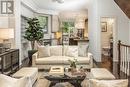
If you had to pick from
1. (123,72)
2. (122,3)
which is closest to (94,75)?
(122,3)

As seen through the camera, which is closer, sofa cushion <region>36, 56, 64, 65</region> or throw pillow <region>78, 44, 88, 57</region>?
sofa cushion <region>36, 56, 64, 65</region>

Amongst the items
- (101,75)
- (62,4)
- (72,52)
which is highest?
(62,4)

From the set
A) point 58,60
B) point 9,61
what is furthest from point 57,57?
point 9,61

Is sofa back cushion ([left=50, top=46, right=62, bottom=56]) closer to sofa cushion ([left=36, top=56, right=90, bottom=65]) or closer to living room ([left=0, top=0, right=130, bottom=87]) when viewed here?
living room ([left=0, top=0, right=130, bottom=87])

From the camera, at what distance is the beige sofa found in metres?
7.89

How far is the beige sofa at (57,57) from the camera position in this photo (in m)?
7.89

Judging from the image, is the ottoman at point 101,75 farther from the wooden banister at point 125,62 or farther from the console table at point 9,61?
the console table at point 9,61

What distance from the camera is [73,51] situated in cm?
841

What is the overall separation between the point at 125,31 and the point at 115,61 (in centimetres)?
142

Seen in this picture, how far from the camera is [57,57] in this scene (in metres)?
8.27

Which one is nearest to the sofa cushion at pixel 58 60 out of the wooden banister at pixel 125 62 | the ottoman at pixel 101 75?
the wooden banister at pixel 125 62

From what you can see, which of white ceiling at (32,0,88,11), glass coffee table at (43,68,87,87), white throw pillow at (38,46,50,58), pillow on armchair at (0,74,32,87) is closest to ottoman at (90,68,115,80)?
glass coffee table at (43,68,87,87)

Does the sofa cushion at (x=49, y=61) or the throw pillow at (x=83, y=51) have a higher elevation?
the throw pillow at (x=83, y=51)

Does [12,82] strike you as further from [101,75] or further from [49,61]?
[49,61]
